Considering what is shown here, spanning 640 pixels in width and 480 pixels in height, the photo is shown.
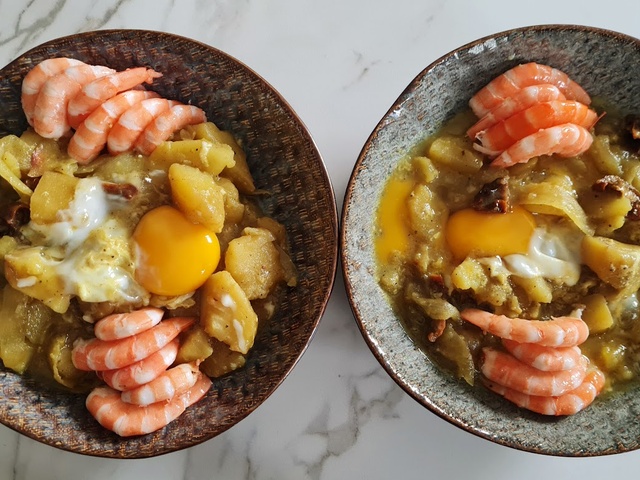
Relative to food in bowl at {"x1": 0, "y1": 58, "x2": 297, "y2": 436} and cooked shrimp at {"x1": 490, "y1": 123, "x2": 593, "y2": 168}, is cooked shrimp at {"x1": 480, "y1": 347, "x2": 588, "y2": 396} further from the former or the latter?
food in bowl at {"x1": 0, "y1": 58, "x2": 297, "y2": 436}

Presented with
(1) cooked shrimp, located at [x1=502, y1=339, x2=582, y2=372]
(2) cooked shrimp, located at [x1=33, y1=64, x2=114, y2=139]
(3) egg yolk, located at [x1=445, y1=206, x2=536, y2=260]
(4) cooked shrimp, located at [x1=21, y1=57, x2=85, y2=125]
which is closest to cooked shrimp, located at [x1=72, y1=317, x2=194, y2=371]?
(2) cooked shrimp, located at [x1=33, y1=64, x2=114, y2=139]

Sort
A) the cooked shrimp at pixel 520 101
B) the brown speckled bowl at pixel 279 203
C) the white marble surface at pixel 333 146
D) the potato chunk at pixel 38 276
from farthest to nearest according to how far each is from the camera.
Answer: the white marble surface at pixel 333 146 < the cooked shrimp at pixel 520 101 < the brown speckled bowl at pixel 279 203 < the potato chunk at pixel 38 276

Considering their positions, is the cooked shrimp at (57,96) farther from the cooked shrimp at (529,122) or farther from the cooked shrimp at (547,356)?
the cooked shrimp at (547,356)

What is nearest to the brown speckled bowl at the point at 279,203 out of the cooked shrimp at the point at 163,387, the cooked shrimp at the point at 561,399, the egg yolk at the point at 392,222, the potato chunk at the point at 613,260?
the cooked shrimp at the point at 163,387

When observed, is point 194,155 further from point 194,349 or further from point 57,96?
point 194,349

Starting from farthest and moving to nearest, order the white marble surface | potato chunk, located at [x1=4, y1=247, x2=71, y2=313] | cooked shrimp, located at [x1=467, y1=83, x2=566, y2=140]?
the white marble surface < cooked shrimp, located at [x1=467, y1=83, x2=566, y2=140] < potato chunk, located at [x1=4, y1=247, x2=71, y2=313]

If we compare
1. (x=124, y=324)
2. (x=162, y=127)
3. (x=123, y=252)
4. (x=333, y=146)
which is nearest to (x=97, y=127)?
(x=162, y=127)

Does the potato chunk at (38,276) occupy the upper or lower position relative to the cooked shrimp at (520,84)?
lower
